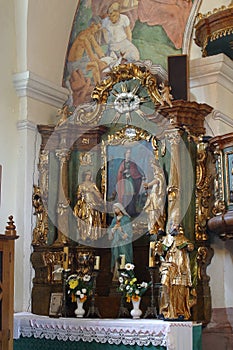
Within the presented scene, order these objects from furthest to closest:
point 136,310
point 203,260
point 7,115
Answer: point 7,115 < point 203,260 < point 136,310

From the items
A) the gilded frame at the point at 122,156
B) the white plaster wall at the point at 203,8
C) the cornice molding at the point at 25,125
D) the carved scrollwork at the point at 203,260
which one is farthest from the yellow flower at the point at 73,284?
the white plaster wall at the point at 203,8

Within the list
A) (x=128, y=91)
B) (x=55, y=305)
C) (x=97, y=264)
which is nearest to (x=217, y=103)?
(x=128, y=91)

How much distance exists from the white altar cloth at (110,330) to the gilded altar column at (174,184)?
1386 mm

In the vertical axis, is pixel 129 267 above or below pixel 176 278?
above

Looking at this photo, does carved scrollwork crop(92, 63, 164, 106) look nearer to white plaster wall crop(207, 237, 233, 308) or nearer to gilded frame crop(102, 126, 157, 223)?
gilded frame crop(102, 126, 157, 223)

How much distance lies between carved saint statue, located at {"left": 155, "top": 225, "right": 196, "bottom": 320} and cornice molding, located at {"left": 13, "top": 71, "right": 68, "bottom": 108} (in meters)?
3.26

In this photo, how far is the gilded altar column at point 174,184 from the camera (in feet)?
28.9

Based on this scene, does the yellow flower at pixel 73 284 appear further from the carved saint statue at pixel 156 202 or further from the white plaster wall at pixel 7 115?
the white plaster wall at pixel 7 115

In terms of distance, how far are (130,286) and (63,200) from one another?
1.83 m

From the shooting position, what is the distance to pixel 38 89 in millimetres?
10391

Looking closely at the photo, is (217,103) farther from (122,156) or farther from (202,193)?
(122,156)

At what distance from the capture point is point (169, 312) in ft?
27.5

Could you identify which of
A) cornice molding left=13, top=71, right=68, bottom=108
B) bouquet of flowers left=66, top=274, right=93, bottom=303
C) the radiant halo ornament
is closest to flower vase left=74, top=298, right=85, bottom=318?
bouquet of flowers left=66, top=274, right=93, bottom=303

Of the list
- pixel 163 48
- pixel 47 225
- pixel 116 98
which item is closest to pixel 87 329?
pixel 47 225
